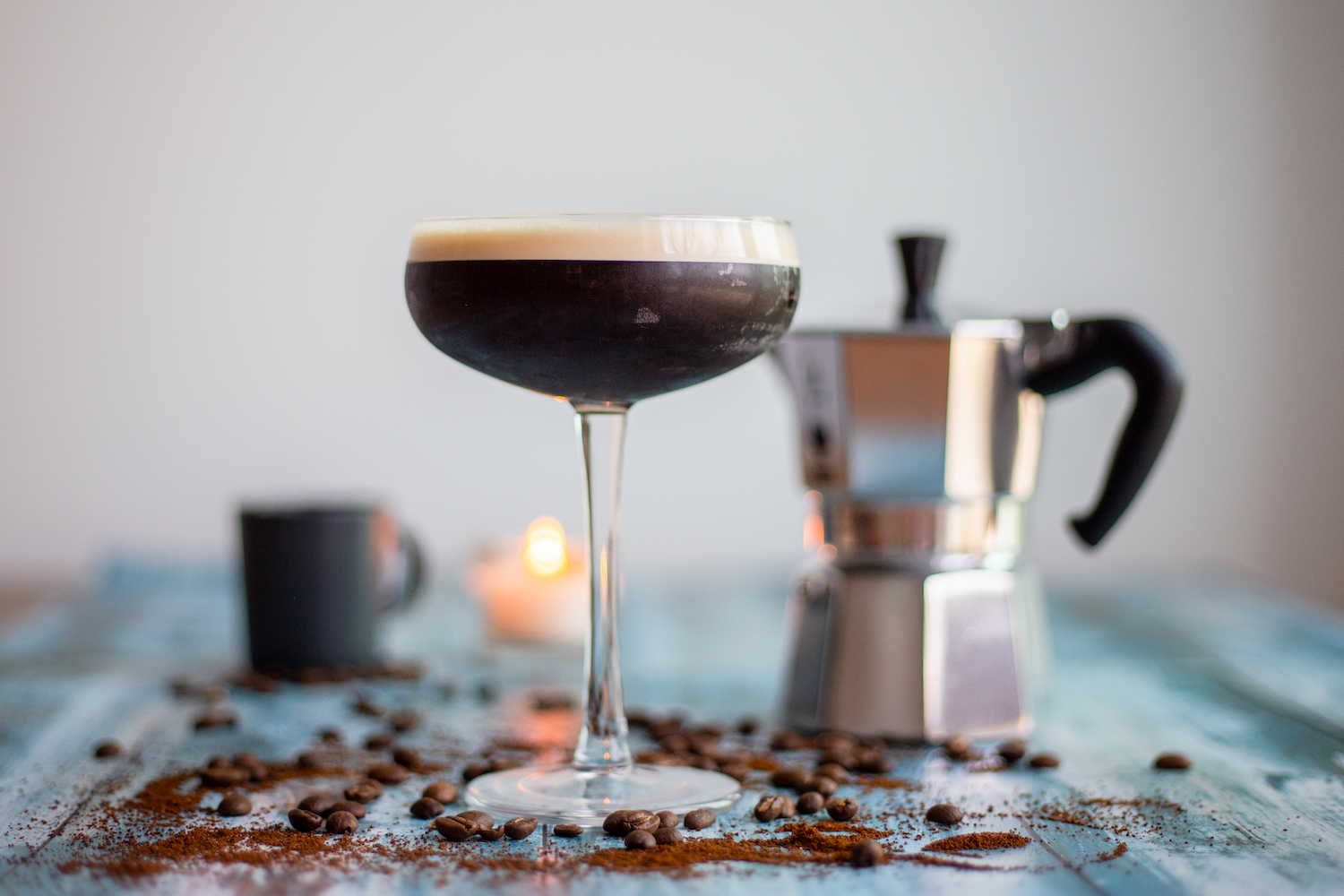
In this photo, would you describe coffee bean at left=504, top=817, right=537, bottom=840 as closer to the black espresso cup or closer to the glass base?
the glass base

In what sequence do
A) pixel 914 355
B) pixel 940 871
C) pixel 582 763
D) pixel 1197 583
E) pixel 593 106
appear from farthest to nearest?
Result: pixel 593 106
pixel 1197 583
pixel 914 355
pixel 582 763
pixel 940 871

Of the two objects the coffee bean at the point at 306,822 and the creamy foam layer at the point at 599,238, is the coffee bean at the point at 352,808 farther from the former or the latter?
the creamy foam layer at the point at 599,238

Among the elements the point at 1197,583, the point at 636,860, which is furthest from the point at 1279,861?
the point at 1197,583

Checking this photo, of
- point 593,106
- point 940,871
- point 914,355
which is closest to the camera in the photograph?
point 940,871

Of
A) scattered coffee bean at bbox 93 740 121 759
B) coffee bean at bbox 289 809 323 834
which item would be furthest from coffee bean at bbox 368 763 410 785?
scattered coffee bean at bbox 93 740 121 759

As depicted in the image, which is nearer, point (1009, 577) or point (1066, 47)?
point (1009, 577)

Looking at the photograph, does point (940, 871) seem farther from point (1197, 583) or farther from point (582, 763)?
point (1197, 583)

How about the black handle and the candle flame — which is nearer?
the black handle
